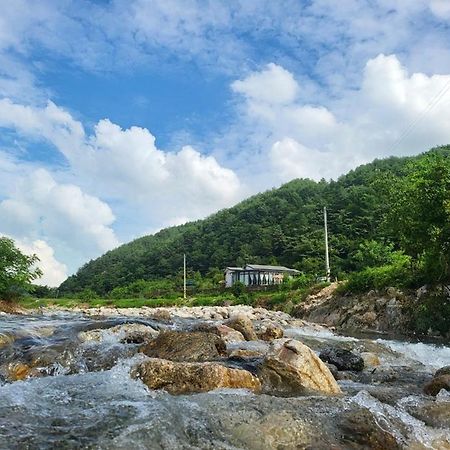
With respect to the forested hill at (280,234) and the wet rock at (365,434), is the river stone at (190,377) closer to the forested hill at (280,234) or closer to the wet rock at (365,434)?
the wet rock at (365,434)

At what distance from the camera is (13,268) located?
3128 centimetres

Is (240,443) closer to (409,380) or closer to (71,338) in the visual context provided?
(409,380)

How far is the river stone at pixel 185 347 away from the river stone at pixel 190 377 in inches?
67.8

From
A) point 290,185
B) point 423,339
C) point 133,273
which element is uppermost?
point 290,185

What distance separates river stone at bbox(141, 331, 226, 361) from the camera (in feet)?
28.2

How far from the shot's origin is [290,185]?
115m

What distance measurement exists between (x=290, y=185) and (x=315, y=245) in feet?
153

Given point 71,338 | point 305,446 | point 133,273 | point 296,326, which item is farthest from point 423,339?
point 133,273

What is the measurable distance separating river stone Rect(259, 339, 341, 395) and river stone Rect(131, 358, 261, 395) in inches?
10.9

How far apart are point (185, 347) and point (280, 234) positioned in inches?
2849

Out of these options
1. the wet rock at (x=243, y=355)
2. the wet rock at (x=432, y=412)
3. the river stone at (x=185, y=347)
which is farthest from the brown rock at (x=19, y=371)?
the wet rock at (x=432, y=412)

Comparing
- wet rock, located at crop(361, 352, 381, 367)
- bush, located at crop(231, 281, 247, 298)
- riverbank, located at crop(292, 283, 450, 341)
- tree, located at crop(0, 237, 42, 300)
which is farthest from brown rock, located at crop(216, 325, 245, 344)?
bush, located at crop(231, 281, 247, 298)

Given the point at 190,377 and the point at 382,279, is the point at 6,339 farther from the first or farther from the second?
the point at 382,279

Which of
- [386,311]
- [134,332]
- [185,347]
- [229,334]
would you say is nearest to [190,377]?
[185,347]
